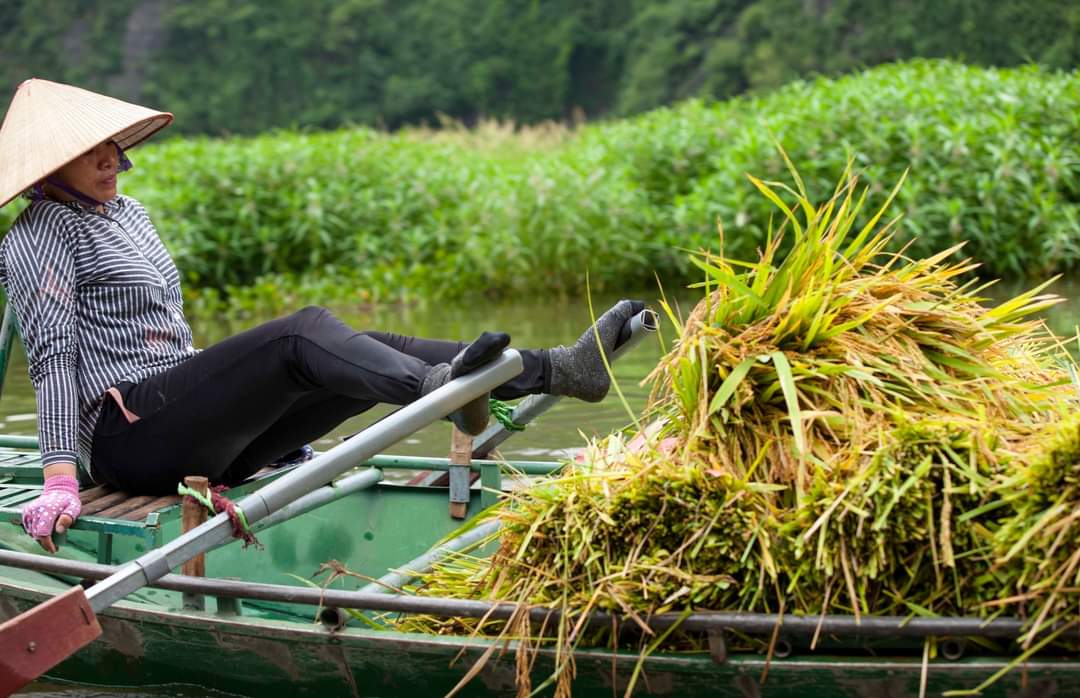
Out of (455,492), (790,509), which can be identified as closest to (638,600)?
(790,509)

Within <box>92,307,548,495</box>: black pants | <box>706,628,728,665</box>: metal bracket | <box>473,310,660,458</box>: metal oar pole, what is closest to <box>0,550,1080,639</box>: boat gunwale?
<box>706,628,728,665</box>: metal bracket

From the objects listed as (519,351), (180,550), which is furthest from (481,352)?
(180,550)

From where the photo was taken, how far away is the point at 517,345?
296 inches

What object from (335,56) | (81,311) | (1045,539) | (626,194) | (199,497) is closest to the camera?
(1045,539)

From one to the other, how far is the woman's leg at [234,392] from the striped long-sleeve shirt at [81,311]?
0.07 metres

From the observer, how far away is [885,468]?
88.1 inches

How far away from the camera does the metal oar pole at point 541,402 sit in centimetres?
292

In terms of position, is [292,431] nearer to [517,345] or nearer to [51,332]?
[51,332]

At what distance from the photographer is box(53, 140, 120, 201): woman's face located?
3105mm

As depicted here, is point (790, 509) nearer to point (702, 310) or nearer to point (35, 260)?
point (702, 310)

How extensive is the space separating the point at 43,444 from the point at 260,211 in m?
8.30

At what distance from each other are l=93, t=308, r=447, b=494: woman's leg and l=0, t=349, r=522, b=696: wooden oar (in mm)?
146

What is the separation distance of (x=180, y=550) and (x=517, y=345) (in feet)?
16.4

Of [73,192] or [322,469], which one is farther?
[73,192]
